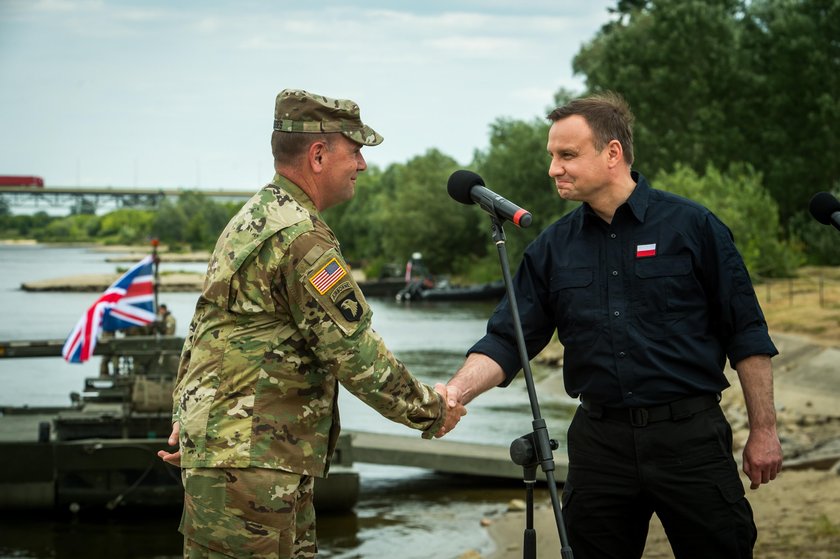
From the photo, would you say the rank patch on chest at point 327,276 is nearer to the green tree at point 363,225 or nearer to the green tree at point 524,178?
the green tree at point 524,178

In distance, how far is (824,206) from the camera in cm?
465

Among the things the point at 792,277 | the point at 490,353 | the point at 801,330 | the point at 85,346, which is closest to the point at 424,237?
the point at 792,277

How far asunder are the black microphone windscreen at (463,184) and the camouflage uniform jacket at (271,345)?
68 cm

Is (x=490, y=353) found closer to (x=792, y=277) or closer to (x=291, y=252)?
(x=291, y=252)

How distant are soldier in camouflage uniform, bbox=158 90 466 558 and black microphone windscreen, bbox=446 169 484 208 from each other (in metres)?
0.62

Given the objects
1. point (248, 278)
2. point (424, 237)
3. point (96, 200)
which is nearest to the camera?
point (248, 278)

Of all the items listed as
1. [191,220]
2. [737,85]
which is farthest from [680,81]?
[191,220]

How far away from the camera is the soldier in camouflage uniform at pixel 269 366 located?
3.80 m

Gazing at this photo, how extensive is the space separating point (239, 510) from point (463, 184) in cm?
141

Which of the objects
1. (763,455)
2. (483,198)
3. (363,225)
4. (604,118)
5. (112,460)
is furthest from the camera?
(363,225)

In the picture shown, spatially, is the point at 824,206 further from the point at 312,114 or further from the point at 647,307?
the point at 312,114

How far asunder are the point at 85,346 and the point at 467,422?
34.4ft

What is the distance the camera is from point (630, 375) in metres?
4.38

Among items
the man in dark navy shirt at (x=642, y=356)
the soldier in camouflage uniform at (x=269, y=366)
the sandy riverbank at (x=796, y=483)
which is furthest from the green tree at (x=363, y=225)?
the soldier in camouflage uniform at (x=269, y=366)
